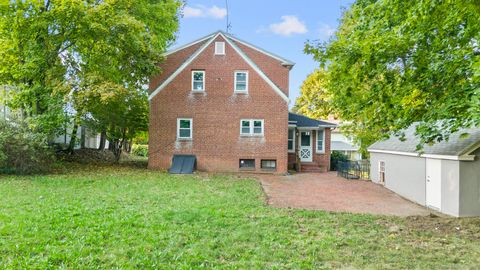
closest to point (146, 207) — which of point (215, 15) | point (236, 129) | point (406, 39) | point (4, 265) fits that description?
point (4, 265)

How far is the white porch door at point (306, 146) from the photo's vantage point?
21.7 meters

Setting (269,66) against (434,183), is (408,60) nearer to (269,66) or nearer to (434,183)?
(434,183)

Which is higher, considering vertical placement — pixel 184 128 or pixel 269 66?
pixel 269 66

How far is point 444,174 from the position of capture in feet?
34.2

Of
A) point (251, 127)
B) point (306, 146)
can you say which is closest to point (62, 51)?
point (251, 127)

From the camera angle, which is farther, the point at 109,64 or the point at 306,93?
the point at 306,93

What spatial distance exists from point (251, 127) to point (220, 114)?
193 cm

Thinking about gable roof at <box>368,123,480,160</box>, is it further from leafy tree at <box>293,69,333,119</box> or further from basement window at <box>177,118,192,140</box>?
leafy tree at <box>293,69,333,119</box>

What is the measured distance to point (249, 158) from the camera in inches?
729

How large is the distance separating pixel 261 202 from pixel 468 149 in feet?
20.7

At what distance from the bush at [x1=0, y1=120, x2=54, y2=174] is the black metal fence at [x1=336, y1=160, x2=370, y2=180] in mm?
15302

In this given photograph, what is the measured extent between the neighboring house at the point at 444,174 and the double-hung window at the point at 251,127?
23.4 feet

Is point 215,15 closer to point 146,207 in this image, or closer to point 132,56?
point 132,56

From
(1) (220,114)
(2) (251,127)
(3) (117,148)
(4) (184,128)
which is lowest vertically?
(3) (117,148)
